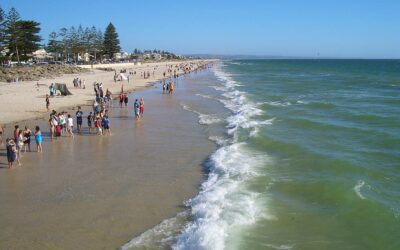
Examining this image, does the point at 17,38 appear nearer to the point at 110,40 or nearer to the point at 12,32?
the point at 12,32

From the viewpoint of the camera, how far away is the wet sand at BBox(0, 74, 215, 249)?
8914 mm

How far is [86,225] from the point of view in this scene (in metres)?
9.27

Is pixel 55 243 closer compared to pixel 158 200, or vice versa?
pixel 55 243

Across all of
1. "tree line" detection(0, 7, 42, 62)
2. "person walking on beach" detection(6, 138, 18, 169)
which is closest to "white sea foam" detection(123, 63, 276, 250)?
"person walking on beach" detection(6, 138, 18, 169)

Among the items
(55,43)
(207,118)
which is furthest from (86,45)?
(207,118)

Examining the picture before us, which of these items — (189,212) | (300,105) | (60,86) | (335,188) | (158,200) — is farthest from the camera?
(60,86)

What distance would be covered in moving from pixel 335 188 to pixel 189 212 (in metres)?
4.29

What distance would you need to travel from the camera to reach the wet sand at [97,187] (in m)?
8.91

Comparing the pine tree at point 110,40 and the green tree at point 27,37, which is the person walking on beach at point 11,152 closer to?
the green tree at point 27,37

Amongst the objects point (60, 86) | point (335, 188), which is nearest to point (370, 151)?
point (335, 188)

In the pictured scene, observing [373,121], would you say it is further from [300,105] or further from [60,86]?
[60,86]

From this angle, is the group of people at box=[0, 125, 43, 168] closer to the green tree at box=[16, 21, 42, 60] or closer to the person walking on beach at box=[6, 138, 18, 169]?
the person walking on beach at box=[6, 138, 18, 169]

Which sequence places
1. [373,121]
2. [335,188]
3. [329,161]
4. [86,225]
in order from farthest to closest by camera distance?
1. [373,121]
2. [329,161]
3. [335,188]
4. [86,225]

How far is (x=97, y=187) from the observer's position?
38.8 ft
